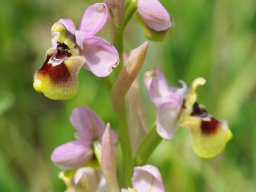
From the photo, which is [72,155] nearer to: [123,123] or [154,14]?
[123,123]

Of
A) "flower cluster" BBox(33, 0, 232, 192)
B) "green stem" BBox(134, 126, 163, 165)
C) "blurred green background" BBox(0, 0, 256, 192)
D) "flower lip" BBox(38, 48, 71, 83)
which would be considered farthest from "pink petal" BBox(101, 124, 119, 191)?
"blurred green background" BBox(0, 0, 256, 192)

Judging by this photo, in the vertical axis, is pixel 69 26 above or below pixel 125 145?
above

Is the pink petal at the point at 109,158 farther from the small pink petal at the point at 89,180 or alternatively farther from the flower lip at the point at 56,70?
the flower lip at the point at 56,70

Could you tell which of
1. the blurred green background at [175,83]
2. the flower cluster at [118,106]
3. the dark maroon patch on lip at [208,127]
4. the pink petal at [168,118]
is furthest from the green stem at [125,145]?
the blurred green background at [175,83]

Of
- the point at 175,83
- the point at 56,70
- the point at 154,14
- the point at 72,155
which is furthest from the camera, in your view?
the point at 175,83

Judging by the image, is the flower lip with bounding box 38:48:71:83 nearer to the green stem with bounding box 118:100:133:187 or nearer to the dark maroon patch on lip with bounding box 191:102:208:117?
the green stem with bounding box 118:100:133:187

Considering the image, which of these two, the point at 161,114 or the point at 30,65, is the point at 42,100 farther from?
the point at 161,114

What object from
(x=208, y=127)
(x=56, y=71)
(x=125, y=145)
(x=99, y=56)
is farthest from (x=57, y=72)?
(x=208, y=127)

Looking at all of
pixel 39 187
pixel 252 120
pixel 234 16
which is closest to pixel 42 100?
pixel 39 187

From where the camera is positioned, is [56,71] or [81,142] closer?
[56,71]
